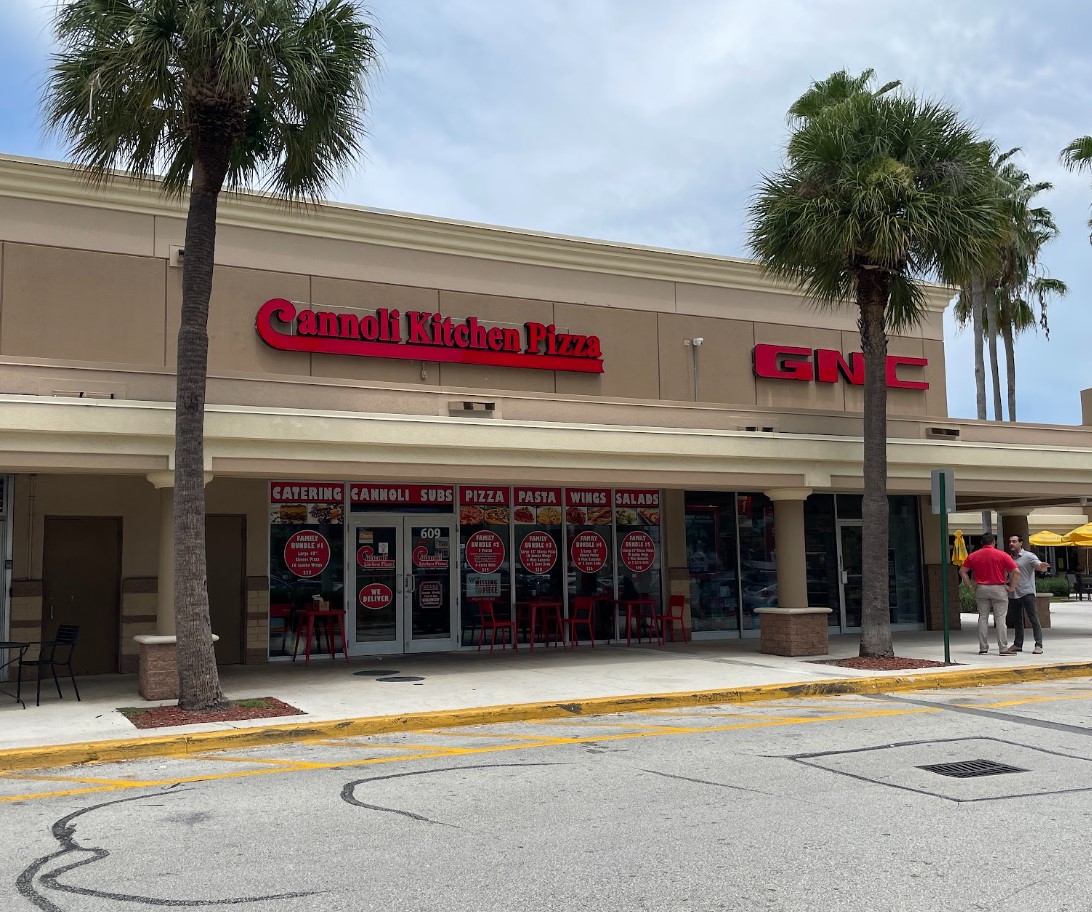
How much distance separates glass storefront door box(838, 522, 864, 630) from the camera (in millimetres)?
21266

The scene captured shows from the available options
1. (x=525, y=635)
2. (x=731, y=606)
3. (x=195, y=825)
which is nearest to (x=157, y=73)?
(x=195, y=825)

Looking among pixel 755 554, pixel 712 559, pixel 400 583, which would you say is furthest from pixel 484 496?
pixel 755 554

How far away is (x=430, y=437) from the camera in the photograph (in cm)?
1427

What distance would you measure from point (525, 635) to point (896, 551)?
8.27 metres

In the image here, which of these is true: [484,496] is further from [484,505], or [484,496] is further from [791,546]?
[791,546]

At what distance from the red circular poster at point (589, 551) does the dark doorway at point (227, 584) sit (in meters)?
5.89

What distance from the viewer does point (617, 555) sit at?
19562 mm

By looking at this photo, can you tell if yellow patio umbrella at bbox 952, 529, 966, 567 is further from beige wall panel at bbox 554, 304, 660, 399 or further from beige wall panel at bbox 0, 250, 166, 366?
beige wall panel at bbox 0, 250, 166, 366

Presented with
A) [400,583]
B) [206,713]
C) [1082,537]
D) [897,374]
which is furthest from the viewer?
[1082,537]

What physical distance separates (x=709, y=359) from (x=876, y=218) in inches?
253

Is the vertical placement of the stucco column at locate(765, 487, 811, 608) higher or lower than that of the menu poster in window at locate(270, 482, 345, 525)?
lower

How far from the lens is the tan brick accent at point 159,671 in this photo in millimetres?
12547

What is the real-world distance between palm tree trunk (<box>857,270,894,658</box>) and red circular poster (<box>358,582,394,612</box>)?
771cm

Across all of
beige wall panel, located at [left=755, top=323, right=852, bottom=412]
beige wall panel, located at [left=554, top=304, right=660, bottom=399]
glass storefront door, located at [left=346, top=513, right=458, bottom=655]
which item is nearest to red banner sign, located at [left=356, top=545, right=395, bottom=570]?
glass storefront door, located at [left=346, top=513, right=458, bottom=655]
